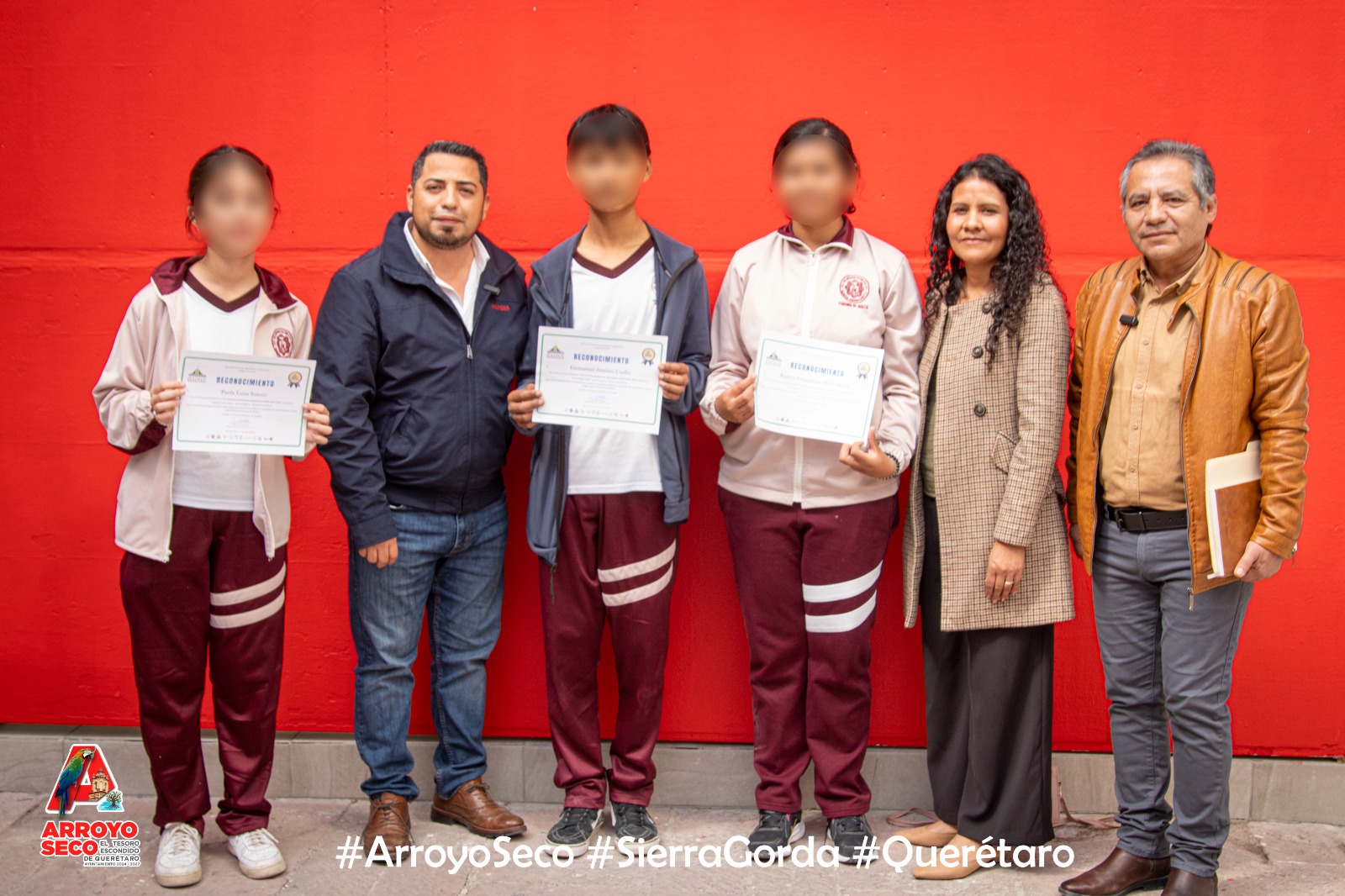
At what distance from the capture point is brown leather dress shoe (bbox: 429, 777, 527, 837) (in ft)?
10.8

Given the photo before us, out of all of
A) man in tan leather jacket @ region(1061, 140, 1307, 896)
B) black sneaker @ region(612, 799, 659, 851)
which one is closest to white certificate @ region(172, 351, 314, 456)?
black sneaker @ region(612, 799, 659, 851)

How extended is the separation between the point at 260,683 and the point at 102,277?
1559mm

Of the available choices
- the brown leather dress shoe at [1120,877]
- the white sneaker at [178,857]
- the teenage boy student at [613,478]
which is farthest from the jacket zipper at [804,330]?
the white sneaker at [178,857]

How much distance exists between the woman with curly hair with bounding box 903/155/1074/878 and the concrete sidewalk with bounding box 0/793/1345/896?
205mm

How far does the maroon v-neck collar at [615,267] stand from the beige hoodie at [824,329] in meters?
0.30

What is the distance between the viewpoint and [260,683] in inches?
122

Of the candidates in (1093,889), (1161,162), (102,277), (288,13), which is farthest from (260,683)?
(1161,162)

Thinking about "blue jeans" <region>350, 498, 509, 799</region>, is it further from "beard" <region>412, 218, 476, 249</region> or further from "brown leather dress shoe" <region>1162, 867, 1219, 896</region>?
"brown leather dress shoe" <region>1162, 867, 1219, 896</region>

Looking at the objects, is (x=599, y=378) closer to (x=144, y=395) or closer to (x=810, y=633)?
(x=810, y=633)

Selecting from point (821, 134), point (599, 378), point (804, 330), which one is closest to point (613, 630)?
point (599, 378)

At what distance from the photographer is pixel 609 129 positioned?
306 centimetres

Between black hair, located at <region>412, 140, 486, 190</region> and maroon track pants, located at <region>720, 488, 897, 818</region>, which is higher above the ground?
black hair, located at <region>412, 140, 486, 190</region>

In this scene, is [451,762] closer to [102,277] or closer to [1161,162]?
[102,277]

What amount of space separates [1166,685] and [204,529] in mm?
2725
